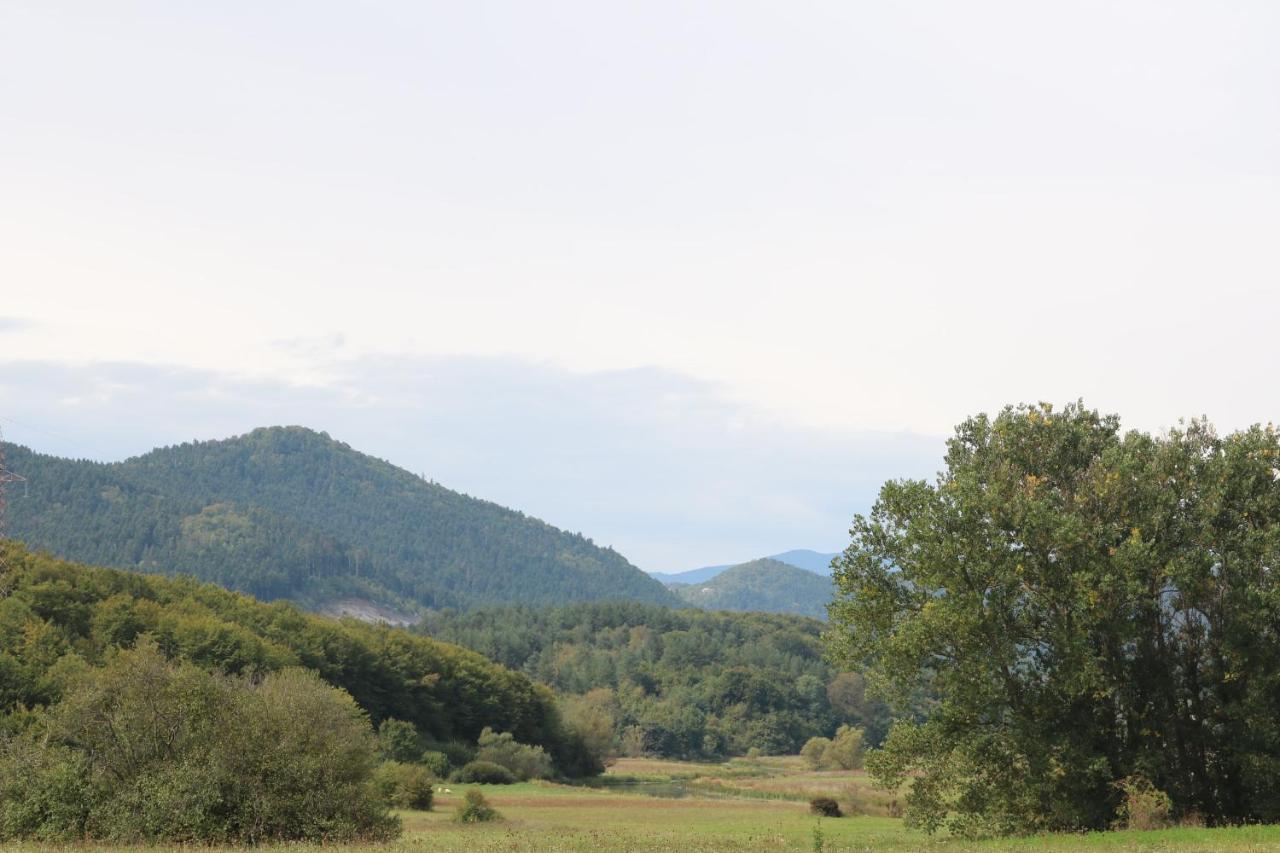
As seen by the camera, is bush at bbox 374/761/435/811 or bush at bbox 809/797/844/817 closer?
bush at bbox 374/761/435/811

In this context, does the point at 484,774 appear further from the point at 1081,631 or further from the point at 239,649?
the point at 1081,631

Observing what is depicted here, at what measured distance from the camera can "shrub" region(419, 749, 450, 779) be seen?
347 feet

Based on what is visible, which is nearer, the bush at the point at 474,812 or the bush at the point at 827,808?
the bush at the point at 474,812

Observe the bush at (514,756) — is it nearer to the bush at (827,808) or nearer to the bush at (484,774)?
the bush at (484,774)

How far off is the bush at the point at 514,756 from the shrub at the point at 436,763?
783cm

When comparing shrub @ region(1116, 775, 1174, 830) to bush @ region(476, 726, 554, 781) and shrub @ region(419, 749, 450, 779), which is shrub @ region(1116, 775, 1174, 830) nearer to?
shrub @ region(419, 749, 450, 779)

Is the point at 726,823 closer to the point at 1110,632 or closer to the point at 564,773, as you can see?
the point at 1110,632

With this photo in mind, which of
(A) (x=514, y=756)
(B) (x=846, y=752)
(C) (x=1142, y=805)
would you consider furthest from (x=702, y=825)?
(B) (x=846, y=752)

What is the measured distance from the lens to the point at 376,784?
44.5m

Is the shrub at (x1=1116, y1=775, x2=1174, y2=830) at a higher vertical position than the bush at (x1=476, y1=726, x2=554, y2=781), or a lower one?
higher

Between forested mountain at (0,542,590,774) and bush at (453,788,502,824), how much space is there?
19575mm

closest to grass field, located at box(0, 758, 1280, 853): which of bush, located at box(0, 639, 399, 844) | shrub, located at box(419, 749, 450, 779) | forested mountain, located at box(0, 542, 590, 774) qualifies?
bush, located at box(0, 639, 399, 844)

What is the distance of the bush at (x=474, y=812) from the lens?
63931 millimetres

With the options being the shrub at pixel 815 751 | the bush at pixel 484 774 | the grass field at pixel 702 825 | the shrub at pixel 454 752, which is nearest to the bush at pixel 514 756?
the shrub at pixel 454 752
